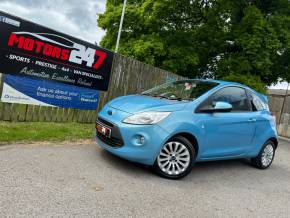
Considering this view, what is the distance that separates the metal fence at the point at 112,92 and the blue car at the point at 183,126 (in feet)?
8.46

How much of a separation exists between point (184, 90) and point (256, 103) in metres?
1.73

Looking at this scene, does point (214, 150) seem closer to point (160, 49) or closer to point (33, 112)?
point (33, 112)

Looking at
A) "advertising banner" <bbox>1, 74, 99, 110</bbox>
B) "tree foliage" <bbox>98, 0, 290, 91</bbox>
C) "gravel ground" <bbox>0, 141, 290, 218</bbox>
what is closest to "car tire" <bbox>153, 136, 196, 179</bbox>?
"gravel ground" <bbox>0, 141, 290, 218</bbox>

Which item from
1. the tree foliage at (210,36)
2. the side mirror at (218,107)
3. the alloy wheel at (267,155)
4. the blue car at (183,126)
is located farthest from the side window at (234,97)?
the tree foliage at (210,36)

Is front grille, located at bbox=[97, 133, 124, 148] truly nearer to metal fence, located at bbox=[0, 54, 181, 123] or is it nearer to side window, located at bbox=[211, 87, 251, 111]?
side window, located at bbox=[211, 87, 251, 111]

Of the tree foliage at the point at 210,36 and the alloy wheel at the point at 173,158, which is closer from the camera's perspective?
the alloy wheel at the point at 173,158

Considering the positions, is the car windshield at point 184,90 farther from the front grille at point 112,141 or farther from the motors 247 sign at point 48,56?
the motors 247 sign at point 48,56

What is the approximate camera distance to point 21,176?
4.57 m

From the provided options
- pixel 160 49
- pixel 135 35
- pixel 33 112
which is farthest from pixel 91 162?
pixel 135 35

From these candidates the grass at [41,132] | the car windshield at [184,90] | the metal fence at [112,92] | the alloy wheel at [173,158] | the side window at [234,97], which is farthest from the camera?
the metal fence at [112,92]

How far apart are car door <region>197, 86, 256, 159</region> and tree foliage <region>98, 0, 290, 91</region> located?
13312mm

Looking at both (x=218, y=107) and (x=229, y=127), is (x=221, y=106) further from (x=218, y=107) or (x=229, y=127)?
(x=229, y=127)

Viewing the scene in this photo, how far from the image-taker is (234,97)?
666 centimetres

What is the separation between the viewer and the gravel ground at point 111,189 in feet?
13.0
